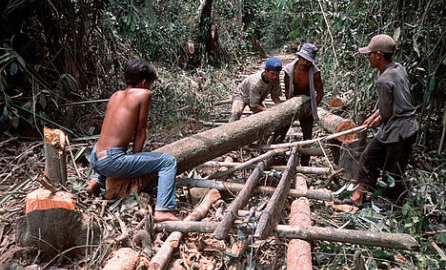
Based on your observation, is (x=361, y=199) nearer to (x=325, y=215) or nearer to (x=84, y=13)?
(x=325, y=215)

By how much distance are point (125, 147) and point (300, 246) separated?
1.80 meters

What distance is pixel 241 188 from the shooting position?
3.41 metres

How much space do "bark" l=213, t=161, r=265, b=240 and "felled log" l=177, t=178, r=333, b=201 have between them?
169 millimetres

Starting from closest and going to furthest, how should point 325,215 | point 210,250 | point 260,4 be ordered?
point 210,250 → point 325,215 → point 260,4

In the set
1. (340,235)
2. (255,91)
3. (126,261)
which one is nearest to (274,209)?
(340,235)

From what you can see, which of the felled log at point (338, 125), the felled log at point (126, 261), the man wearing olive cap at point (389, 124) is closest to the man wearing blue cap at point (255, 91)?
the felled log at point (338, 125)

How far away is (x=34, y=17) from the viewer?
185 inches

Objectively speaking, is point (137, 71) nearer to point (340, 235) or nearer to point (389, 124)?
point (340, 235)

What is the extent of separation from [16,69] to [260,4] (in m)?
16.0

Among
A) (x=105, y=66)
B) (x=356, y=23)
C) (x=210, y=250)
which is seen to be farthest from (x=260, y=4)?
(x=210, y=250)

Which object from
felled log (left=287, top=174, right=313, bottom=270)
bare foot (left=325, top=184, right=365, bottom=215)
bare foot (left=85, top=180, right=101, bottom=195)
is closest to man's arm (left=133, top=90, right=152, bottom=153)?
bare foot (left=85, top=180, right=101, bottom=195)

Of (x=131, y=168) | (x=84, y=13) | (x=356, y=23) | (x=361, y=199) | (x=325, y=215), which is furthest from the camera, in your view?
(x=356, y=23)

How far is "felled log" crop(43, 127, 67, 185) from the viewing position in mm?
2480

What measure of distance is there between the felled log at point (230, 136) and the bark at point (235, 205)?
1.73ft
